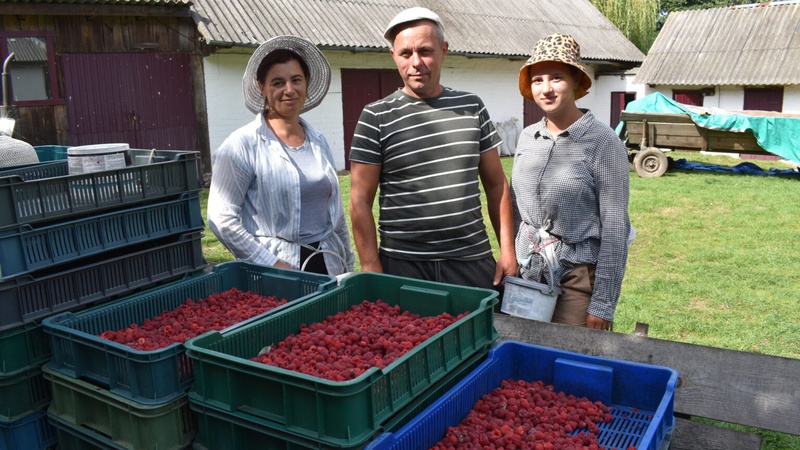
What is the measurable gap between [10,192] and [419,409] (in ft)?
4.52

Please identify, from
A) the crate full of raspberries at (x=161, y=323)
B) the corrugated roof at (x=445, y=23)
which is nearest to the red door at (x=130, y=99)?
the corrugated roof at (x=445, y=23)

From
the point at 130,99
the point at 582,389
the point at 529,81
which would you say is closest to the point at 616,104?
the point at 130,99

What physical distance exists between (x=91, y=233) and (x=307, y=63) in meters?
1.43

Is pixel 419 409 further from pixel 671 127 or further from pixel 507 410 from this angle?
pixel 671 127

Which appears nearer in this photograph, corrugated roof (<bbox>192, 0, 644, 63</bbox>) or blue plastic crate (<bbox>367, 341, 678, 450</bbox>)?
blue plastic crate (<bbox>367, 341, 678, 450</bbox>)

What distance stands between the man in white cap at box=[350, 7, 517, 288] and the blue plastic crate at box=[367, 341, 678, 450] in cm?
73

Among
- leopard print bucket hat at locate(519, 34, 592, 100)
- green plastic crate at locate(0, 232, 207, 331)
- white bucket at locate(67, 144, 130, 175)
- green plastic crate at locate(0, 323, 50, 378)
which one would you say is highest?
leopard print bucket hat at locate(519, 34, 592, 100)

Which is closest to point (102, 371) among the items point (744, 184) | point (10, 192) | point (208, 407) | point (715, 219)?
point (208, 407)

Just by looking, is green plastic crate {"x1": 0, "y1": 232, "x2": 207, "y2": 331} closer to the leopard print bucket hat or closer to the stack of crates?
the stack of crates

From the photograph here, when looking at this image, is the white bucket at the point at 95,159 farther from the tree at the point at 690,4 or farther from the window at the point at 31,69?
the tree at the point at 690,4

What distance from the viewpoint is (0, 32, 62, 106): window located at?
10258 mm

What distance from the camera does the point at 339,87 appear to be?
1469cm

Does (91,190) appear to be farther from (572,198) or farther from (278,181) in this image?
(572,198)

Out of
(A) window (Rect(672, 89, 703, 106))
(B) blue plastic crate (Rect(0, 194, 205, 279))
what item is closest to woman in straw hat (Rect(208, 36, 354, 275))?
(B) blue plastic crate (Rect(0, 194, 205, 279))
